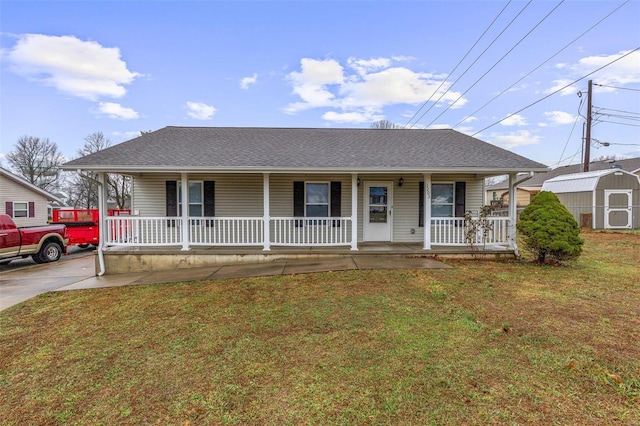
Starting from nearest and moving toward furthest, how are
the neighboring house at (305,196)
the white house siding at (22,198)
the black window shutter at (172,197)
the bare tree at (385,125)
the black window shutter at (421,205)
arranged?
the neighboring house at (305,196) < the black window shutter at (172,197) < the black window shutter at (421,205) < the white house siding at (22,198) < the bare tree at (385,125)

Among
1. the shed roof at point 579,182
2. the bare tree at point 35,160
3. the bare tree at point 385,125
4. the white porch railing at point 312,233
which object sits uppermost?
the bare tree at point 385,125

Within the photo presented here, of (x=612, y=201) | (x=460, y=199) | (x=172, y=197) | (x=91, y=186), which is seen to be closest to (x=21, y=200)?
(x=91, y=186)

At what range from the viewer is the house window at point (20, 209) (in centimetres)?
2008

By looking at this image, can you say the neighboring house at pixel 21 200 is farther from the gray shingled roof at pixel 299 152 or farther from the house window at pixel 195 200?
the house window at pixel 195 200

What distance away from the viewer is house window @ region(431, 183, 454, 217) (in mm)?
9758

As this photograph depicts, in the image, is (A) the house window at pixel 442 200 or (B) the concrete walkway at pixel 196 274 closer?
(B) the concrete walkway at pixel 196 274

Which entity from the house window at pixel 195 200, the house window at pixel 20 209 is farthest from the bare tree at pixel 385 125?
the house window at pixel 20 209

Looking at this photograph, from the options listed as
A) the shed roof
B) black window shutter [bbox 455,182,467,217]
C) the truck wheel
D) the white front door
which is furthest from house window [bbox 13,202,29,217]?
the shed roof

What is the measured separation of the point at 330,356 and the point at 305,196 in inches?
265

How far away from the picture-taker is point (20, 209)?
20344 millimetres

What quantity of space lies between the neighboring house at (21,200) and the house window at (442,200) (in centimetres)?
2468

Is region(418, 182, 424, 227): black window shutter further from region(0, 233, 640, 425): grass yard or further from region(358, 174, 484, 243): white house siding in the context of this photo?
region(0, 233, 640, 425): grass yard

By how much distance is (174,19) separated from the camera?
36.1ft

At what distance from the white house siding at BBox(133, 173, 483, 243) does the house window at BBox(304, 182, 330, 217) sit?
19 cm
